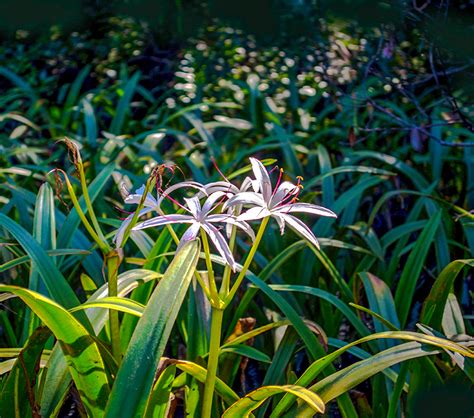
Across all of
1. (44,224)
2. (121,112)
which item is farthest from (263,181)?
(121,112)

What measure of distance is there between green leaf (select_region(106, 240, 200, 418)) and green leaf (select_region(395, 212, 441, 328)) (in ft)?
3.15

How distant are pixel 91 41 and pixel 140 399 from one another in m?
5.16

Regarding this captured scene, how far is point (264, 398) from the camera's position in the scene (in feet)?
3.96

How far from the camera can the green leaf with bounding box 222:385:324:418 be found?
1.12 metres

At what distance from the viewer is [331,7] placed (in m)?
4.48

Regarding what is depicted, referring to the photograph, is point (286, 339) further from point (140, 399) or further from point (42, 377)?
point (140, 399)

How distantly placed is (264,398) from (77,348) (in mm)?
335

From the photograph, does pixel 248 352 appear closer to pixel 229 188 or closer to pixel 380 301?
pixel 380 301

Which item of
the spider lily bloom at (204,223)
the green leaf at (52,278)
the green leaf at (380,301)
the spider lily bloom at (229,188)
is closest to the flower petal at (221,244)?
the spider lily bloom at (204,223)

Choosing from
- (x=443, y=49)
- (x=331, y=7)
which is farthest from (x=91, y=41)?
(x=443, y=49)

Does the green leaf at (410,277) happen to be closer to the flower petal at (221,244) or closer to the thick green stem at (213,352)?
the thick green stem at (213,352)

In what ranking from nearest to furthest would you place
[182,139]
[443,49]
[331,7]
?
[443,49], [182,139], [331,7]

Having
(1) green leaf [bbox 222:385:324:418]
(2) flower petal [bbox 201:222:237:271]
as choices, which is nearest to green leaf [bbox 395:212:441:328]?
(1) green leaf [bbox 222:385:324:418]

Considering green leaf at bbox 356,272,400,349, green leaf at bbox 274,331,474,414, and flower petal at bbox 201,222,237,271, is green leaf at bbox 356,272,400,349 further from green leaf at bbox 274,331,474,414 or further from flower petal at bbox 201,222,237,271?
flower petal at bbox 201,222,237,271
